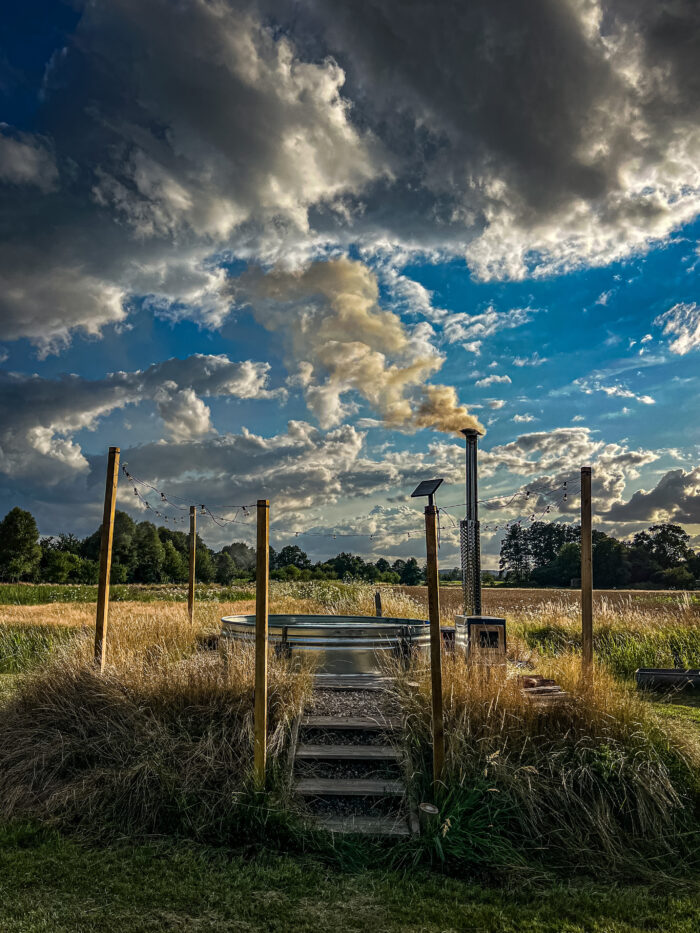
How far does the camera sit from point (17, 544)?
4512 cm

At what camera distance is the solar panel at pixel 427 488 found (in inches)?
245

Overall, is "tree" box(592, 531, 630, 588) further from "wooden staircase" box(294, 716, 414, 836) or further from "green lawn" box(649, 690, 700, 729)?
"wooden staircase" box(294, 716, 414, 836)

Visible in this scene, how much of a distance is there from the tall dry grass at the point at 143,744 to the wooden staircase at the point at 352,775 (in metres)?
0.28

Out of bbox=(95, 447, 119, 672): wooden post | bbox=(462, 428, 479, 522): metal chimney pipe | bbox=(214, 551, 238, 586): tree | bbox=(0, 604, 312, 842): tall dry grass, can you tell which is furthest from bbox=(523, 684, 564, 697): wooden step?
bbox=(214, 551, 238, 586): tree

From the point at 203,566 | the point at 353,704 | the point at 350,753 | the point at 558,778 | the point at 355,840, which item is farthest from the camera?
the point at 203,566

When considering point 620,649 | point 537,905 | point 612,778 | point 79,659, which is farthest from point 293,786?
point 620,649

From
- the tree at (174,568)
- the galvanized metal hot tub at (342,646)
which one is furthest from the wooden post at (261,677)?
the tree at (174,568)

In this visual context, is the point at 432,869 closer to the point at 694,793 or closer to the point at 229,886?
the point at 229,886

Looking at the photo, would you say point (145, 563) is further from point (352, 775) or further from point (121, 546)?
point (352, 775)

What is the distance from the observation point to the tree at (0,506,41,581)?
146ft

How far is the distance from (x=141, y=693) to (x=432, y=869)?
335 centimetres

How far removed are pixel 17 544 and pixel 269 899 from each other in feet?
152

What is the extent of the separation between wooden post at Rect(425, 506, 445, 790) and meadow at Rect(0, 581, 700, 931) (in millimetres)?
227

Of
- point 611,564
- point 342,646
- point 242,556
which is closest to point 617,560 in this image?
point 611,564
